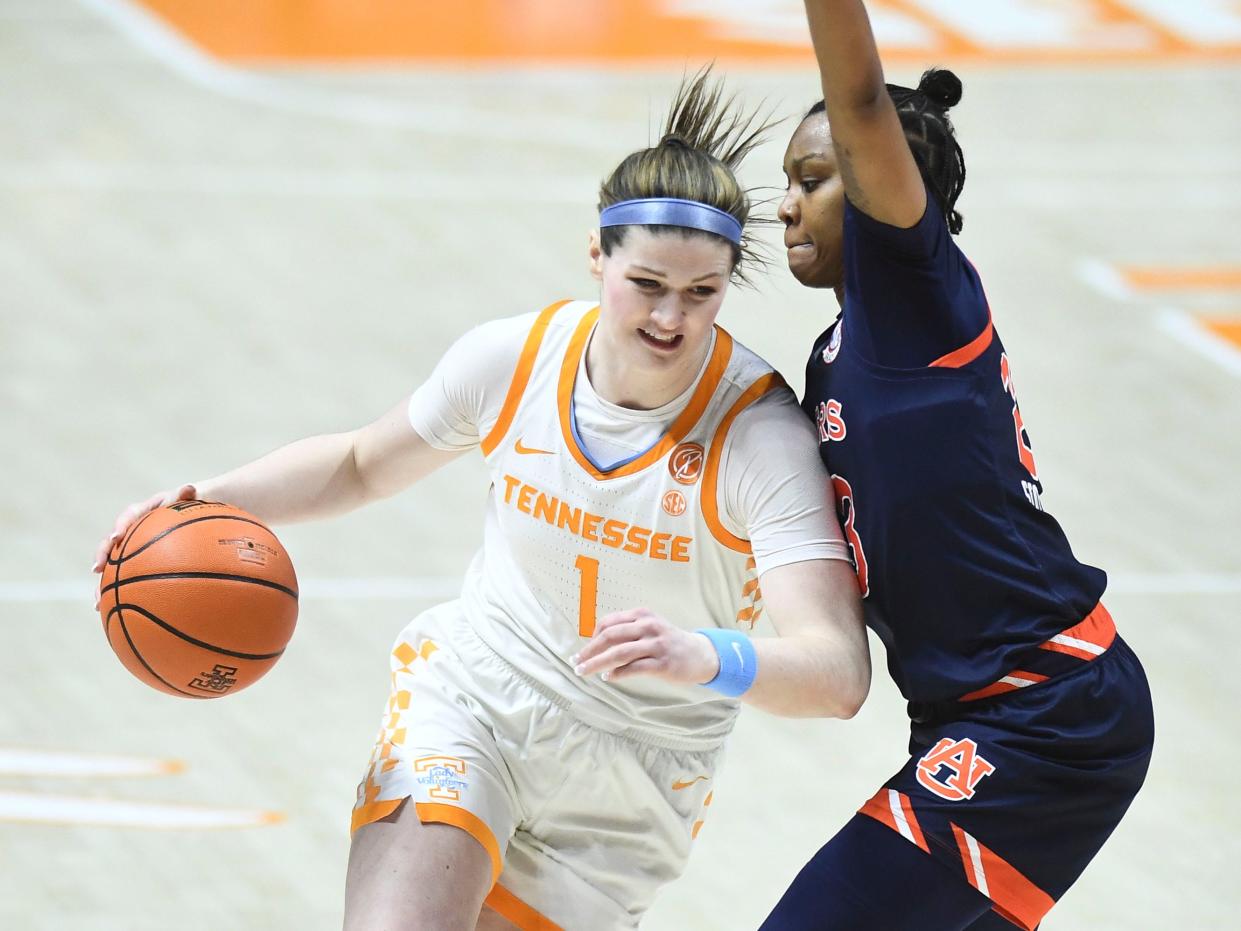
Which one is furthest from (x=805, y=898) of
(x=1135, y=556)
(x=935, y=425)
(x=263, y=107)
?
(x=263, y=107)

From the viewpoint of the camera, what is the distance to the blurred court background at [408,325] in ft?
17.9

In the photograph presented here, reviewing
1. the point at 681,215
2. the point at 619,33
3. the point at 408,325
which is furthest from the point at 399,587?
the point at 619,33

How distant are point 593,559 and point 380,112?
370 inches

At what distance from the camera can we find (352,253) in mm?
10211

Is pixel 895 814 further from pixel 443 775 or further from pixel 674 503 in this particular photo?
pixel 443 775

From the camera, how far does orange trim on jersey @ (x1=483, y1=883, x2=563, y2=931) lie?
3.84 m

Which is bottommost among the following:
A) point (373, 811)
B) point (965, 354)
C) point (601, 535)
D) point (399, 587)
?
point (399, 587)

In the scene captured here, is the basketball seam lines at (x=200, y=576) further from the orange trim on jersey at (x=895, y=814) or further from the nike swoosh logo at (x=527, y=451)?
the orange trim on jersey at (x=895, y=814)

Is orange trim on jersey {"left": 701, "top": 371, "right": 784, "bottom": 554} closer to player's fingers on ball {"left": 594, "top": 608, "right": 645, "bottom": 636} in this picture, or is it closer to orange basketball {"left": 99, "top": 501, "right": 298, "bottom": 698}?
player's fingers on ball {"left": 594, "top": 608, "right": 645, "bottom": 636}

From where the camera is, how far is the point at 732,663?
3.12 m

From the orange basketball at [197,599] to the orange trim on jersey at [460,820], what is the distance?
0.44m

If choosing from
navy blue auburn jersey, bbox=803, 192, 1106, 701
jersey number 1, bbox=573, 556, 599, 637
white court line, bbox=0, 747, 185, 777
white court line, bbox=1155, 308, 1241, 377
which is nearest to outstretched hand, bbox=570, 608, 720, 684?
navy blue auburn jersey, bbox=803, 192, 1106, 701

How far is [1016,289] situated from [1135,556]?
116 inches

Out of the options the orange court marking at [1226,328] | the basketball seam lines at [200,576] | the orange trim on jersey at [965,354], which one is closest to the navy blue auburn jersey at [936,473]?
the orange trim on jersey at [965,354]
